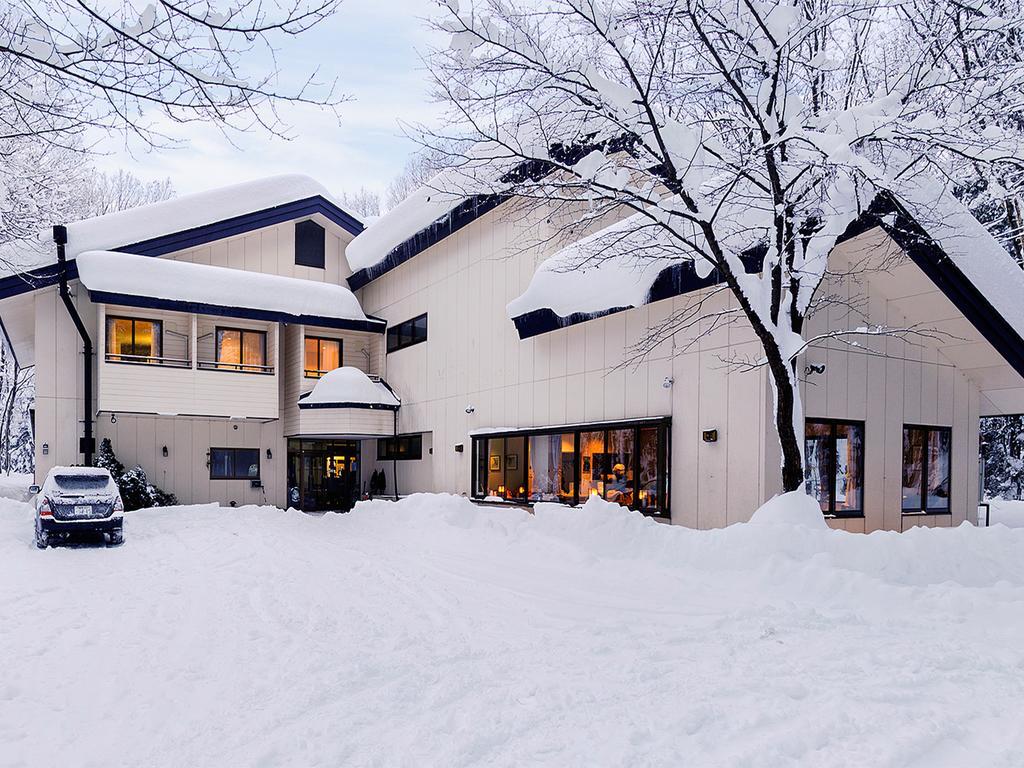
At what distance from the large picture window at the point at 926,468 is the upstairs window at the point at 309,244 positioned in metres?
15.6

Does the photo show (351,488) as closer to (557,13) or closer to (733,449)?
(733,449)

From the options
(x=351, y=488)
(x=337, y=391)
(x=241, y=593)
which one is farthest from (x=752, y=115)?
(x=351, y=488)

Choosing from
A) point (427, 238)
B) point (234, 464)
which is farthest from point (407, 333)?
point (234, 464)

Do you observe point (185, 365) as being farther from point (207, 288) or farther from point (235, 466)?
point (235, 466)

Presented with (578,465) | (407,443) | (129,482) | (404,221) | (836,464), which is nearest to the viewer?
(836,464)

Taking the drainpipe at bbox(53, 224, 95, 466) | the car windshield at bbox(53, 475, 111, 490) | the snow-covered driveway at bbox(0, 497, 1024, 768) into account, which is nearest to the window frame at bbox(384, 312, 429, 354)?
the drainpipe at bbox(53, 224, 95, 466)

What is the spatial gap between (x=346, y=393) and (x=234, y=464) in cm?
384

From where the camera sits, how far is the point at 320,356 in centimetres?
1944

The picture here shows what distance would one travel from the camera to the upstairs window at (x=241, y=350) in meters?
17.8

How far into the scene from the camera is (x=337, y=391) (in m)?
17.9

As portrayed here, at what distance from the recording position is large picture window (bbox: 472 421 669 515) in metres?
11.2

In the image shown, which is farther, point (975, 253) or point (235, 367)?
point (235, 367)

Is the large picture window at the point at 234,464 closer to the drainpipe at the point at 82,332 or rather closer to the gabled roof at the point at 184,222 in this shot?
the drainpipe at the point at 82,332

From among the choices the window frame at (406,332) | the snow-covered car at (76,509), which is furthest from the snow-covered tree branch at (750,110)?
the window frame at (406,332)
